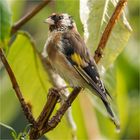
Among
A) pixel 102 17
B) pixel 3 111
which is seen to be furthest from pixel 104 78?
pixel 3 111

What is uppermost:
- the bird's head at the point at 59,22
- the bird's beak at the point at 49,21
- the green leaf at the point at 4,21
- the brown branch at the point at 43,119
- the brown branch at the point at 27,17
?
the green leaf at the point at 4,21

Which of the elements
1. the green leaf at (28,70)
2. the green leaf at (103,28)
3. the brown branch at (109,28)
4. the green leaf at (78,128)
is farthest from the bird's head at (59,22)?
the brown branch at (109,28)

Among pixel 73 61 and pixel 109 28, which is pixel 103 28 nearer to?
pixel 109 28

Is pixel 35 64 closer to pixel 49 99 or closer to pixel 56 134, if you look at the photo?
pixel 56 134

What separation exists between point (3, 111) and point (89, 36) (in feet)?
2.48

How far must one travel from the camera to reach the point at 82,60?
2.20 meters

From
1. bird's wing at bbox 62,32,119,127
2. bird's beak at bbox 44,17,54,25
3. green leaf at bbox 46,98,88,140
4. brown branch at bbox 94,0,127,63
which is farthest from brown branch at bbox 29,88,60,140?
bird's beak at bbox 44,17,54,25

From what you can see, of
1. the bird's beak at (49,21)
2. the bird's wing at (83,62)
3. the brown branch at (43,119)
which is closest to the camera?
the brown branch at (43,119)

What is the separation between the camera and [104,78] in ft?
6.78

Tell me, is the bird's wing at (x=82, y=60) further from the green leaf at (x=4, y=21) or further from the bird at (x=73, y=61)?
the green leaf at (x=4, y=21)

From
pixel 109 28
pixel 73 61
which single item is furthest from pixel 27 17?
pixel 109 28

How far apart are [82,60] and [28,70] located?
22cm

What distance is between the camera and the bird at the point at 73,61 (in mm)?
2074

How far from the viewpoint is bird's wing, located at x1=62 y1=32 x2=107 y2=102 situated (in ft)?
6.77
